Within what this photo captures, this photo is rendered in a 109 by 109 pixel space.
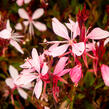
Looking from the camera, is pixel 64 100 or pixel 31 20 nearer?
pixel 64 100

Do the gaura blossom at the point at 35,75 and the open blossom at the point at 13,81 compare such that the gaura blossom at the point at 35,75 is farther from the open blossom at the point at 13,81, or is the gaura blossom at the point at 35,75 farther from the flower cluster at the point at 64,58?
the open blossom at the point at 13,81

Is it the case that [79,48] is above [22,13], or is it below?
below

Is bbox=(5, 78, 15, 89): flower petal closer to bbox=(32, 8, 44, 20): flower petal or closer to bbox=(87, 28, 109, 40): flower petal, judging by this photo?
bbox=(32, 8, 44, 20): flower petal

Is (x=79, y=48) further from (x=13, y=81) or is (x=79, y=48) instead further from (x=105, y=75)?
(x=13, y=81)

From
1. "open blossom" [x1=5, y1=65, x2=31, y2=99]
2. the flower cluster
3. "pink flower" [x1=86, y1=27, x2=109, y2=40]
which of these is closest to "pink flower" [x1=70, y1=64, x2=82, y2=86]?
the flower cluster

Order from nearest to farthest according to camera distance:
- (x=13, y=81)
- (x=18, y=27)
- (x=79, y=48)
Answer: (x=79, y=48), (x=13, y=81), (x=18, y=27)

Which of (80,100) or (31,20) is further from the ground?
(31,20)

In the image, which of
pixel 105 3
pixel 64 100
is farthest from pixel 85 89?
pixel 105 3

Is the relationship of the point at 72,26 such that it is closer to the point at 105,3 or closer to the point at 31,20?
the point at 31,20

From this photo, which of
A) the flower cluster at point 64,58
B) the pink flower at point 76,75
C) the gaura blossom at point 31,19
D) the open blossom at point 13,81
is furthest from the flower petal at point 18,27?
the pink flower at point 76,75

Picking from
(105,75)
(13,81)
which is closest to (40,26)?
(13,81)

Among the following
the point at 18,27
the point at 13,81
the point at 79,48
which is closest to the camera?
the point at 79,48
